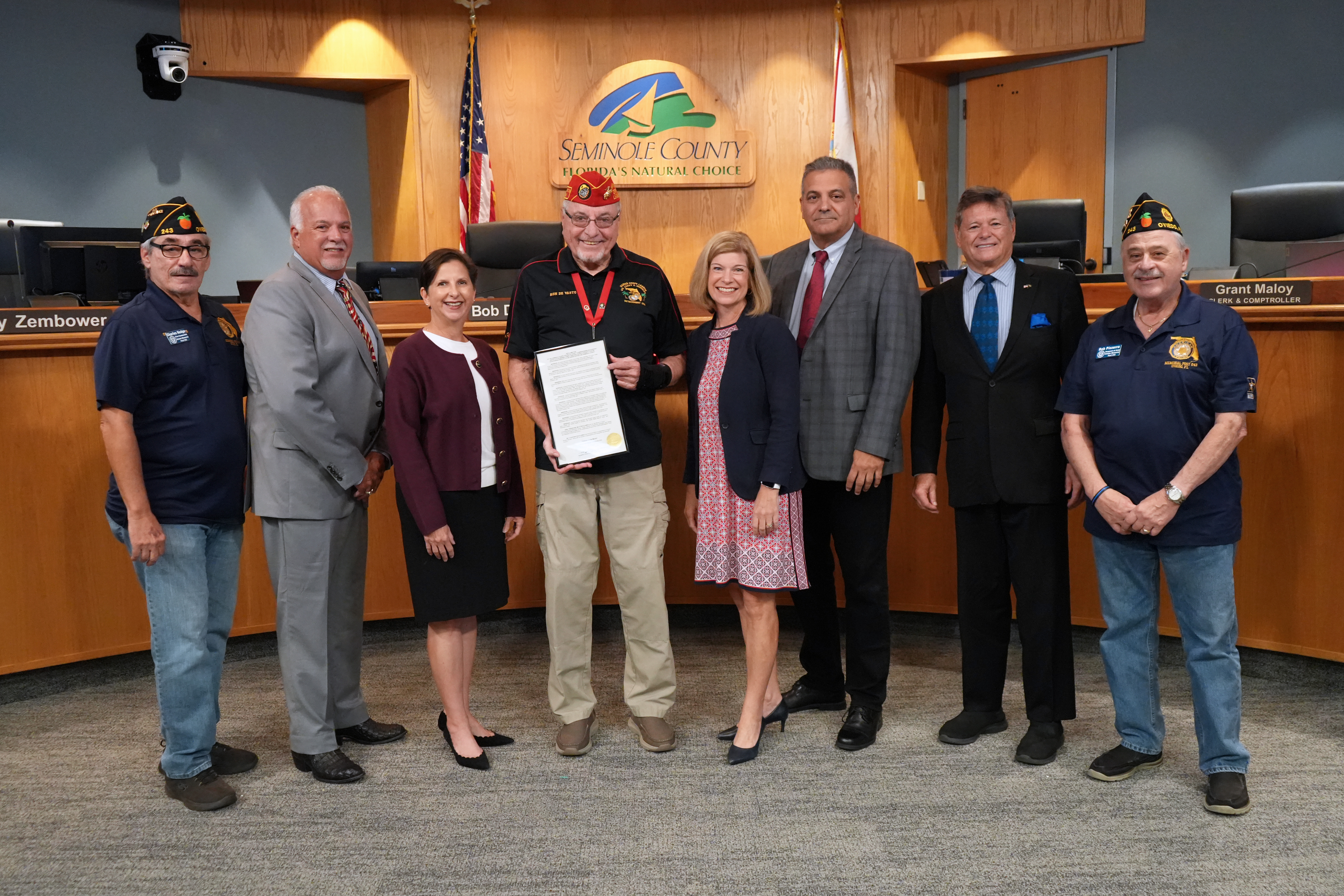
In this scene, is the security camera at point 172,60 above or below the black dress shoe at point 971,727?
above

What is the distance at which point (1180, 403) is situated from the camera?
2.45 meters

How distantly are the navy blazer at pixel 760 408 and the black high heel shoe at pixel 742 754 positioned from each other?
0.72 m

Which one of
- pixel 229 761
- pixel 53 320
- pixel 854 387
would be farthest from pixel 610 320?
→ pixel 53 320

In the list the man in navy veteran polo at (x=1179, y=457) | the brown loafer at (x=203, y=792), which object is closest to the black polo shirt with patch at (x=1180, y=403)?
the man in navy veteran polo at (x=1179, y=457)

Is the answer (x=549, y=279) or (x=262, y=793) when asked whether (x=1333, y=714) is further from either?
(x=262, y=793)

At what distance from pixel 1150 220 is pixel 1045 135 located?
16.5 ft

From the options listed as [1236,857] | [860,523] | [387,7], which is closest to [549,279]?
[860,523]

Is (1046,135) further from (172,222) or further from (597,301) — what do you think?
(172,222)

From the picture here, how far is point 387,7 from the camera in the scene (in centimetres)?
684

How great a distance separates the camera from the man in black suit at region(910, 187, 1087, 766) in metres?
2.76

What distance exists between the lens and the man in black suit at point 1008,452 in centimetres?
276

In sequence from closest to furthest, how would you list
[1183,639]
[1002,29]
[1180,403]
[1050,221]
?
1. [1180,403]
2. [1183,639]
3. [1050,221]
4. [1002,29]

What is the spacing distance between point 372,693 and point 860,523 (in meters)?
1.81

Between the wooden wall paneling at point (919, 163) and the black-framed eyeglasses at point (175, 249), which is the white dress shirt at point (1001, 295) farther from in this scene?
the wooden wall paneling at point (919, 163)
